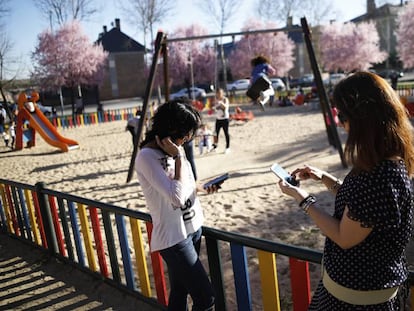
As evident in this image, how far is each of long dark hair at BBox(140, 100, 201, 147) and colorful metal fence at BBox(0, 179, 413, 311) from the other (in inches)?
25.1

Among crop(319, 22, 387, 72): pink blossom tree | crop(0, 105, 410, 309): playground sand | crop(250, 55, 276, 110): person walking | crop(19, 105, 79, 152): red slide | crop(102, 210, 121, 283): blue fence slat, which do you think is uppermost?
crop(319, 22, 387, 72): pink blossom tree

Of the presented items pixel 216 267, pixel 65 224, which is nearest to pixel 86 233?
pixel 65 224

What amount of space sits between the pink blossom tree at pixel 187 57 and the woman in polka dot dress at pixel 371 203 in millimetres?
29489

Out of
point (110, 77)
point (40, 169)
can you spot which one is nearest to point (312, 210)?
point (40, 169)

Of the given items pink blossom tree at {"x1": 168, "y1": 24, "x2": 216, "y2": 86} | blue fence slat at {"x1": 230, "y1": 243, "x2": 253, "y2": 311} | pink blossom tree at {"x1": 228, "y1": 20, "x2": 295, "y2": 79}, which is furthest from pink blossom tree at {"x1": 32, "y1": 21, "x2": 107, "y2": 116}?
blue fence slat at {"x1": 230, "y1": 243, "x2": 253, "y2": 311}

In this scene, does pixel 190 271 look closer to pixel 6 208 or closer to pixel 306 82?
pixel 6 208

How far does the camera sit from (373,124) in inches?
47.4

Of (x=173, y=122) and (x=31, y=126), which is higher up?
(x=173, y=122)

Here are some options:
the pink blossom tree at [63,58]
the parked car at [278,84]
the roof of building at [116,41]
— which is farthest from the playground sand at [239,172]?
the roof of building at [116,41]

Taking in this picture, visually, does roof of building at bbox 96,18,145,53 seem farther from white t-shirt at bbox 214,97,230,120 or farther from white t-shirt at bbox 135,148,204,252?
white t-shirt at bbox 135,148,204,252

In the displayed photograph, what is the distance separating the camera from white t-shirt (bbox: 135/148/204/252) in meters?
1.92

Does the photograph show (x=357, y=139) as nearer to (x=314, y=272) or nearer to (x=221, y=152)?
(x=314, y=272)

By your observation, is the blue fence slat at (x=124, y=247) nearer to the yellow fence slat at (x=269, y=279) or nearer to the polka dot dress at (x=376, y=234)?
the yellow fence slat at (x=269, y=279)

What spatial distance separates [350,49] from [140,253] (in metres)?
30.5
